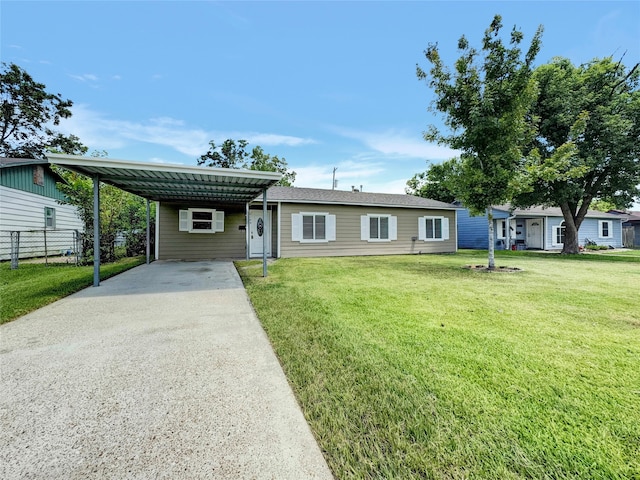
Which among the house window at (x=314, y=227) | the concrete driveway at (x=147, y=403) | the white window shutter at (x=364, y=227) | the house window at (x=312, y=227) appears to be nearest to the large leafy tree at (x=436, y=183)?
the white window shutter at (x=364, y=227)

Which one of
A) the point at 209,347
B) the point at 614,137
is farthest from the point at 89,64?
the point at 614,137

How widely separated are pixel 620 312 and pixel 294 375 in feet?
14.8

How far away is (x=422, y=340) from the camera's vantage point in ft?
9.20

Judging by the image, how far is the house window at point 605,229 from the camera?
19.7 meters

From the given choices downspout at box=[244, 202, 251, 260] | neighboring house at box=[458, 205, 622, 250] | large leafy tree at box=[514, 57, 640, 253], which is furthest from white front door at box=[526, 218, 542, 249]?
downspout at box=[244, 202, 251, 260]

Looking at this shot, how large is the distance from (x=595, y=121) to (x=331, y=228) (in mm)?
12175

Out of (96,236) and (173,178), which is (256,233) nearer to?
(173,178)

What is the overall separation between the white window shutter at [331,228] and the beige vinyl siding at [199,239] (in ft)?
11.6

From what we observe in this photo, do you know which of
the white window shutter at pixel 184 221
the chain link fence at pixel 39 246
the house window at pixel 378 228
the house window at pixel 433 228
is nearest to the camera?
the chain link fence at pixel 39 246

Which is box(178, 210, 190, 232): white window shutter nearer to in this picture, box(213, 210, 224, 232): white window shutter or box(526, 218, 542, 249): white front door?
box(213, 210, 224, 232): white window shutter

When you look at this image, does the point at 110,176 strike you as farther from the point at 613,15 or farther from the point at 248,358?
the point at 613,15

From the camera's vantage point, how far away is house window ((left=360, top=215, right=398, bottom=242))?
1254 cm

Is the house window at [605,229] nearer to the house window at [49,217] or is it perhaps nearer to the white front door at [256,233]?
the white front door at [256,233]

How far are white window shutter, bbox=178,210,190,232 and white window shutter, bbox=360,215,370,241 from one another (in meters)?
7.17
